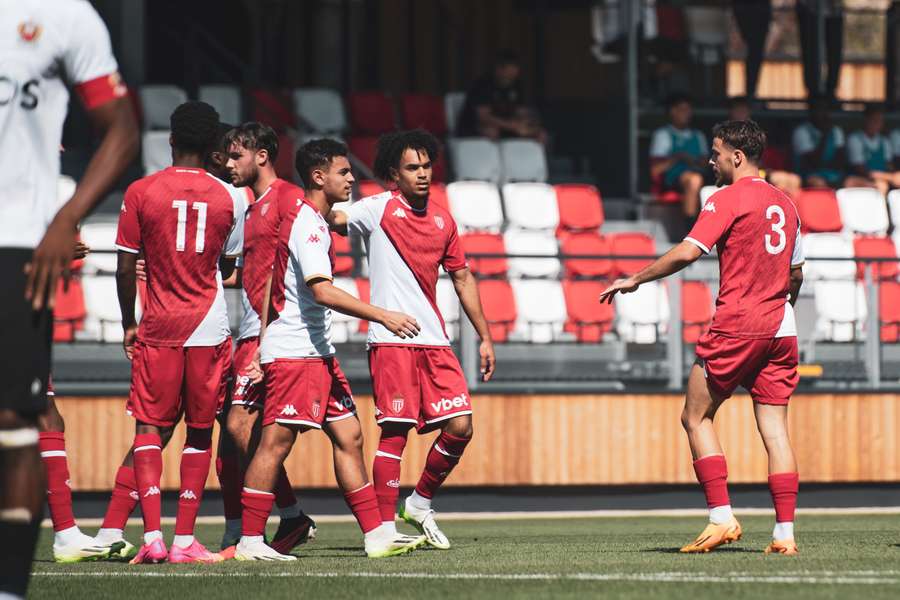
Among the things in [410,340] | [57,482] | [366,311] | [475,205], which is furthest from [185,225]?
[475,205]

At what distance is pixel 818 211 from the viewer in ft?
53.3

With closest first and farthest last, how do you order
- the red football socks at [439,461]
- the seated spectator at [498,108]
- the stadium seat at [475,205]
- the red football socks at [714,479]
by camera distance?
the red football socks at [714,479]
the red football socks at [439,461]
the stadium seat at [475,205]
the seated spectator at [498,108]

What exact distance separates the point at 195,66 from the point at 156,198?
30.9ft

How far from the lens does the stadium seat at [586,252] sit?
40.8 ft

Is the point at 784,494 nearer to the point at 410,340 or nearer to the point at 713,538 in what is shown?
the point at 713,538

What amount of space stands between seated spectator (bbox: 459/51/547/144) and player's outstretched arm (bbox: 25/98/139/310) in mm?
12774

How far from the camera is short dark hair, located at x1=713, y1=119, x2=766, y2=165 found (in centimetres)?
753

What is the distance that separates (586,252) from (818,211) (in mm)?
3145

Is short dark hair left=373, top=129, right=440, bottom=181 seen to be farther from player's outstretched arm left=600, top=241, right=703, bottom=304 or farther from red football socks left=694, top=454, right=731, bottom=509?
red football socks left=694, top=454, right=731, bottom=509

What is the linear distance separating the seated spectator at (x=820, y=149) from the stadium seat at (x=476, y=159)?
131 inches

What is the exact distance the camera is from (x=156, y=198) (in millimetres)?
7230

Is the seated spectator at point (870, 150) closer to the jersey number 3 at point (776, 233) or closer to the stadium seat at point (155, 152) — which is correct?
the stadium seat at point (155, 152)

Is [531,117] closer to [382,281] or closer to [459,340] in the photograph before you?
[459,340]

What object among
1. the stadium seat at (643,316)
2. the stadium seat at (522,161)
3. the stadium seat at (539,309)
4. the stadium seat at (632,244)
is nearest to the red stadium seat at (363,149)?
the stadium seat at (522,161)
